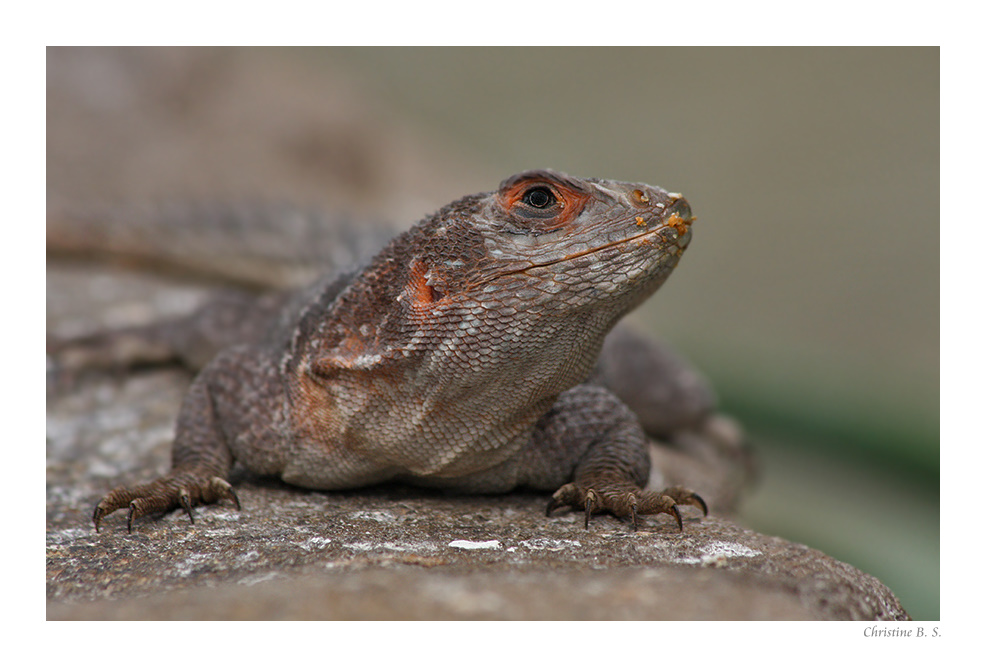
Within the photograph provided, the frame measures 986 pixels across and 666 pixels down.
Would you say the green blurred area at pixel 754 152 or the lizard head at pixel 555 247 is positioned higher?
the green blurred area at pixel 754 152

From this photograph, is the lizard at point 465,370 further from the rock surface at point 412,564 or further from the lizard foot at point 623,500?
the rock surface at point 412,564

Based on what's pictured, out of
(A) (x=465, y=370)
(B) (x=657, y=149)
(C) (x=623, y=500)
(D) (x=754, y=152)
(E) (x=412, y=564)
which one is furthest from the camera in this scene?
Result: (D) (x=754, y=152)

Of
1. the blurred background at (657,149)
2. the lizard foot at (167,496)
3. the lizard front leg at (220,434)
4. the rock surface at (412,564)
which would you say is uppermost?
the blurred background at (657,149)

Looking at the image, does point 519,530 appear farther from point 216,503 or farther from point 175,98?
point 175,98

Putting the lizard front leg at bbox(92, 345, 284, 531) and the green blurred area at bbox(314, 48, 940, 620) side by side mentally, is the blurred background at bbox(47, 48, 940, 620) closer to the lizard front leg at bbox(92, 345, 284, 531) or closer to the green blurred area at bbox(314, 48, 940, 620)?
the green blurred area at bbox(314, 48, 940, 620)

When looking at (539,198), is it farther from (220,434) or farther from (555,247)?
(220,434)

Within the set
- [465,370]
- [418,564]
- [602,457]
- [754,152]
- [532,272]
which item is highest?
[754,152]

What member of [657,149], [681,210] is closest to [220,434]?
[681,210]

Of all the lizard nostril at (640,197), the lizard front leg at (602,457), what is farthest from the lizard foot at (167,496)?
the lizard nostril at (640,197)
